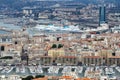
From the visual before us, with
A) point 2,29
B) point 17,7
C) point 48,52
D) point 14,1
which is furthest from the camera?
point 14,1

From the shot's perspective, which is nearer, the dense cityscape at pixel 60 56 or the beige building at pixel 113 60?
the dense cityscape at pixel 60 56

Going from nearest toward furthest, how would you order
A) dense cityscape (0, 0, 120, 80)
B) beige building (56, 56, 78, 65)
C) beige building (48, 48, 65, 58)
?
1. dense cityscape (0, 0, 120, 80)
2. beige building (56, 56, 78, 65)
3. beige building (48, 48, 65, 58)

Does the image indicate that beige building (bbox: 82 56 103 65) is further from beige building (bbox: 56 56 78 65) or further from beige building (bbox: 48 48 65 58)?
beige building (bbox: 48 48 65 58)

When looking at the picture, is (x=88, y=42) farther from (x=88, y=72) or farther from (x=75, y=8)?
(x=75, y=8)

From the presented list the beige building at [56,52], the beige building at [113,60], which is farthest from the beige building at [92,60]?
the beige building at [56,52]

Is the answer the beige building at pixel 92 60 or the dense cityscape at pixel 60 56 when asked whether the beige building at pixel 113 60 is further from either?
the beige building at pixel 92 60

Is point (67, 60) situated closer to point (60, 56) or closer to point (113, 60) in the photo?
point (60, 56)

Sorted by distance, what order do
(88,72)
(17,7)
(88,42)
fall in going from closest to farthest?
(88,72), (88,42), (17,7)

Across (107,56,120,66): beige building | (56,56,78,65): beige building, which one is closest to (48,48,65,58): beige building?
(56,56,78,65): beige building

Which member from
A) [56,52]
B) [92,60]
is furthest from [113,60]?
[56,52]

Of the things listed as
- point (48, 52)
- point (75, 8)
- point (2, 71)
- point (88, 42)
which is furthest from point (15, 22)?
point (2, 71)

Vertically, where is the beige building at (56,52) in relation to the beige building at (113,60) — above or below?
above
